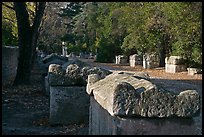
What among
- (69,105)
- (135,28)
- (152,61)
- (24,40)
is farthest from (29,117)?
(152,61)

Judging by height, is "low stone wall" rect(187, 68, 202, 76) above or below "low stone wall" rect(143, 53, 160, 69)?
below

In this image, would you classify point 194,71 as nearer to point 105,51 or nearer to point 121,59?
point 121,59

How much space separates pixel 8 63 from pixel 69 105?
13.8m

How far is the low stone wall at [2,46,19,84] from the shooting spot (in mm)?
20891

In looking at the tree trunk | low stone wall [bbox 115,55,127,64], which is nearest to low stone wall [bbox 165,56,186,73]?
the tree trunk

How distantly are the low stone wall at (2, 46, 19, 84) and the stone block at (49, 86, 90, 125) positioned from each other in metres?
11.7

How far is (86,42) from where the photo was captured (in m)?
66.5

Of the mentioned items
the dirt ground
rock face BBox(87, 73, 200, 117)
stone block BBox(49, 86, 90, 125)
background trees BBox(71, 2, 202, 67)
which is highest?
background trees BBox(71, 2, 202, 67)

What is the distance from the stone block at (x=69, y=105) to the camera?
29.8 ft

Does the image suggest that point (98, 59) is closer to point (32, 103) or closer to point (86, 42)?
point (86, 42)

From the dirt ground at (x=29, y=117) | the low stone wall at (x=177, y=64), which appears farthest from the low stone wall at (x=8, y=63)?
the low stone wall at (x=177, y=64)

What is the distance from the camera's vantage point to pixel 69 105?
912 cm

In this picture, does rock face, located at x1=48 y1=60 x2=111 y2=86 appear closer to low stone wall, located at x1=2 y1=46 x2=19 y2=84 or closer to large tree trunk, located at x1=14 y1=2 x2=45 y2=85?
large tree trunk, located at x1=14 y1=2 x2=45 y2=85

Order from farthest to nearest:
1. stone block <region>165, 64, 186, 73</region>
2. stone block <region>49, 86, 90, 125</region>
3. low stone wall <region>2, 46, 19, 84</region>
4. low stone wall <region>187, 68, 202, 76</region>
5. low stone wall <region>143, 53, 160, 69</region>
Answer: low stone wall <region>143, 53, 160, 69</region> < stone block <region>165, 64, 186, 73</region> < low stone wall <region>187, 68, 202, 76</region> < low stone wall <region>2, 46, 19, 84</region> < stone block <region>49, 86, 90, 125</region>
